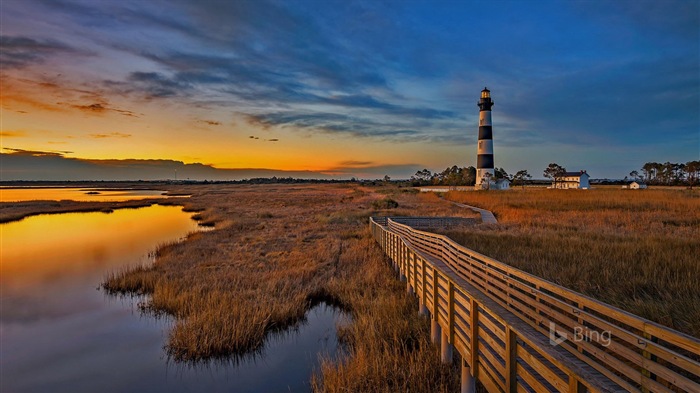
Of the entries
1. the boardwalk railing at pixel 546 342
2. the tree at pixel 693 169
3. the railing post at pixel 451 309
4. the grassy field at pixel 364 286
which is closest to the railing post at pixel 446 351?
the boardwalk railing at pixel 546 342

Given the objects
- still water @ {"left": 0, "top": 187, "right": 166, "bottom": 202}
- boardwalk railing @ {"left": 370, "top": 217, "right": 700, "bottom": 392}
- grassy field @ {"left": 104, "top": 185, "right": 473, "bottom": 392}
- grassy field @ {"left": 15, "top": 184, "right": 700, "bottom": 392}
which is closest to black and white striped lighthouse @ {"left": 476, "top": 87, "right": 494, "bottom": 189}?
grassy field @ {"left": 15, "top": 184, "right": 700, "bottom": 392}

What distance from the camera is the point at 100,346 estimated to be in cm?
930

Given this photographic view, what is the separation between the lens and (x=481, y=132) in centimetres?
5672

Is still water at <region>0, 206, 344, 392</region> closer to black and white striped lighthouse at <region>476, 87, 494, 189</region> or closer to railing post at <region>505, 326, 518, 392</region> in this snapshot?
railing post at <region>505, 326, 518, 392</region>

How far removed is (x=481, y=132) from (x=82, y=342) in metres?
55.5

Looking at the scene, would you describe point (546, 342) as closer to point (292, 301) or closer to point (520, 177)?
point (292, 301)

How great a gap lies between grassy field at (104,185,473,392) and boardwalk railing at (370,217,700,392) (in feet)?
2.99

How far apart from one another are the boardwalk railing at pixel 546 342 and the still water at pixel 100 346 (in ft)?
10.8

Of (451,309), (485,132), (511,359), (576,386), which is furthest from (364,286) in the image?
(485,132)

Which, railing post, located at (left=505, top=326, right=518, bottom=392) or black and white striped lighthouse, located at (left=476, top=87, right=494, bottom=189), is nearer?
railing post, located at (left=505, top=326, right=518, bottom=392)

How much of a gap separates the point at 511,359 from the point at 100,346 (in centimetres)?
967

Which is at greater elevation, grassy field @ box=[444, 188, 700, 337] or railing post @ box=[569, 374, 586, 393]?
railing post @ box=[569, 374, 586, 393]

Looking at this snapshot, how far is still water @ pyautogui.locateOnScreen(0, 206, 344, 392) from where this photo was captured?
7.57 m

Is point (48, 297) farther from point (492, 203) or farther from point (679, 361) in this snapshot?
point (492, 203)
